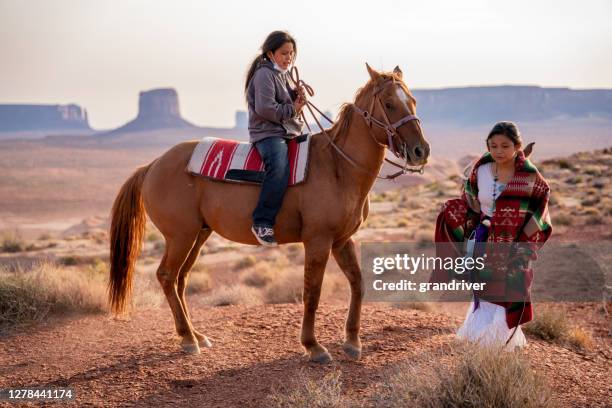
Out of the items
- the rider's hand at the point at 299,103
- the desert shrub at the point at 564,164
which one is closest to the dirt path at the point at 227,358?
the rider's hand at the point at 299,103

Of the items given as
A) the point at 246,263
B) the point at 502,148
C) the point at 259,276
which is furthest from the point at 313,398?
the point at 246,263

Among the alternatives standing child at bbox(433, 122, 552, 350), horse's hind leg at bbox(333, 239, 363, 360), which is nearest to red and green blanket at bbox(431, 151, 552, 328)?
standing child at bbox(433, 122, 552, 350)

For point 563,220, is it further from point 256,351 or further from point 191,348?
point 191,348

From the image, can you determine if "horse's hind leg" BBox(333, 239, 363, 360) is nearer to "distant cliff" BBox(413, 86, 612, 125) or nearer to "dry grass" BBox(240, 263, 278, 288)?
"dry grass" BBox(240, 263, 278, 288)

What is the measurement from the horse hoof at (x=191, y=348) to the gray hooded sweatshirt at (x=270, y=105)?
2292 millimetres

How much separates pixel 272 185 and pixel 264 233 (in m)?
0.47

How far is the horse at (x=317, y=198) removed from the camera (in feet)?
17.0

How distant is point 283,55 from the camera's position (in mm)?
5496

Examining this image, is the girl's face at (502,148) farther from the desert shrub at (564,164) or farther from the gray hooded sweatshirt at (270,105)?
the desert shrub at (564,164)

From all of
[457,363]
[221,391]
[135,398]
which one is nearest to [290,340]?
[221,391]

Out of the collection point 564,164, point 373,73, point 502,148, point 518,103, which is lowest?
point 564,164

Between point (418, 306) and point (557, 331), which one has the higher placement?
point (557, 331)

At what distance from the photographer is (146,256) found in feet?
66.9

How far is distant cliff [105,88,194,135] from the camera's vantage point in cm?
14800
